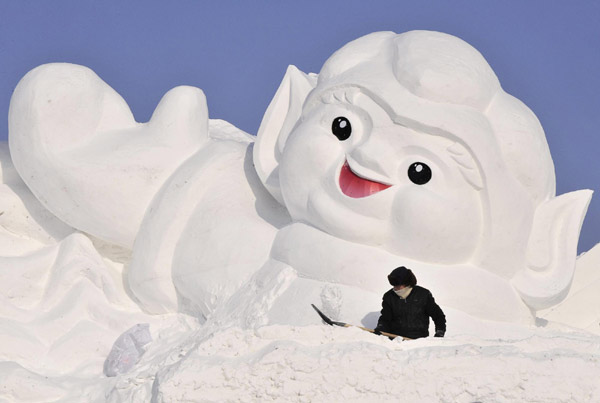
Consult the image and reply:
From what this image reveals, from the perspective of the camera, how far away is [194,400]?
270 inches

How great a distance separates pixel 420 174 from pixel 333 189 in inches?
23.7


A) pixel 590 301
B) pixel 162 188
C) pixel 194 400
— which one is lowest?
pixel 194 400

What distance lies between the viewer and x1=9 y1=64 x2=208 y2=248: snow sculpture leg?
9.27m

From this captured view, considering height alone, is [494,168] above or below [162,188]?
above

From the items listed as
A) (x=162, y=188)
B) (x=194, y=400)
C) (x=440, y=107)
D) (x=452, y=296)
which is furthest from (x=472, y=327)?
(x=162, y=188)

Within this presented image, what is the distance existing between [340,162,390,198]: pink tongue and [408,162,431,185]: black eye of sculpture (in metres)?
0.19

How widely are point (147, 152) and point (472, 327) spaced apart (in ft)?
9.72

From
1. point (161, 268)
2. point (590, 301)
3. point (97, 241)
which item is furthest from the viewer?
point (590, 301)

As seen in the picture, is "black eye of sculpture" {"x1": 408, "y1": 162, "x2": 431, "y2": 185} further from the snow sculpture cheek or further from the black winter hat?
the black winter hat

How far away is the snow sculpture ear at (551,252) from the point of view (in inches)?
329

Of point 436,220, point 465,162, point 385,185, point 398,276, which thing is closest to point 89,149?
point 385,185

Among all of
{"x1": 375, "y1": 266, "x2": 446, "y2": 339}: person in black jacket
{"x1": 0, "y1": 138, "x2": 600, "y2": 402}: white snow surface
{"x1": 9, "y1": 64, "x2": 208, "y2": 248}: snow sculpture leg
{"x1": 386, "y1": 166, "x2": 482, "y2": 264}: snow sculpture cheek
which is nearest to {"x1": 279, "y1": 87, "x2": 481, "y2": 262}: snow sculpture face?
{"x1": 386, "y1": 166, "x2": 482, "y2": 264}: snow sculpture cheek

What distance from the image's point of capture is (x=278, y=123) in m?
9.14

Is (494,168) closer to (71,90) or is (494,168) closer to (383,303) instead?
(383,303)
